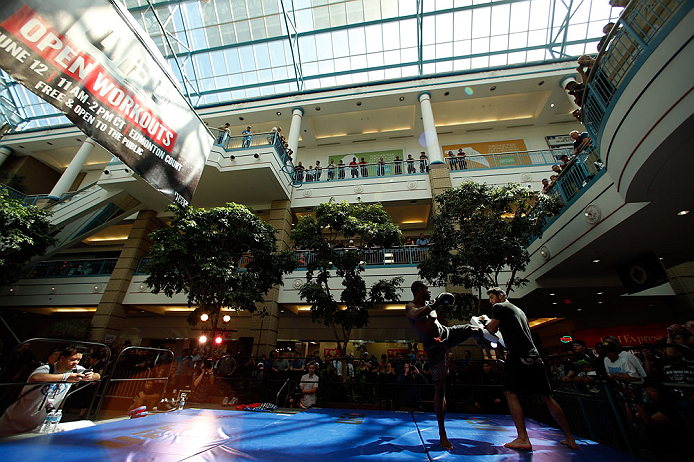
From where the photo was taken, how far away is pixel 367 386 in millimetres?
6594

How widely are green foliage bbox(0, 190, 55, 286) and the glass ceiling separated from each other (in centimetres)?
954

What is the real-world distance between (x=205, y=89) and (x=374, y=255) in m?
14.7

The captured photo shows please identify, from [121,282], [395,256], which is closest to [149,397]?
[121,282]

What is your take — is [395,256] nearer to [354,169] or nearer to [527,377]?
[354,169]

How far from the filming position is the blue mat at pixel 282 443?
2400 mm

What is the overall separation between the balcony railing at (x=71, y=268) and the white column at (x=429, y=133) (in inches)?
624

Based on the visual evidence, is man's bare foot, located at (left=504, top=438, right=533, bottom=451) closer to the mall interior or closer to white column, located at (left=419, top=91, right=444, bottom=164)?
the mall interior

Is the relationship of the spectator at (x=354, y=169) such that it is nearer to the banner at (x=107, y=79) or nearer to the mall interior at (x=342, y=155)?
the mall interior at (x=342, y=155)

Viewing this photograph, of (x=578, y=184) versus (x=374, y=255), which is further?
(x=374, y=255)

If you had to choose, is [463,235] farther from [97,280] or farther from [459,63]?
[97,280]

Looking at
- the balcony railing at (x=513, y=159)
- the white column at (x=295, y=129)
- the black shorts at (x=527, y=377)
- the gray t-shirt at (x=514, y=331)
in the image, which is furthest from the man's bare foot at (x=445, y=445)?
the white column at (x=295, y=129)

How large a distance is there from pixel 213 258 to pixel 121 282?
27.4ft

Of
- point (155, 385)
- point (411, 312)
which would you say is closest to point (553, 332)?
point (411, 312)

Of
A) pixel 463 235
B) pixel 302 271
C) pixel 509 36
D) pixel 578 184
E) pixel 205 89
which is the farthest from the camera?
pixel 205 89
